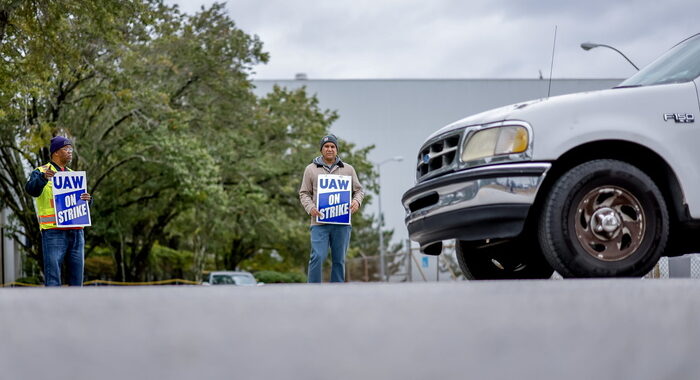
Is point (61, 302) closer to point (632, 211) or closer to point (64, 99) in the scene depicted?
point (632, 211)

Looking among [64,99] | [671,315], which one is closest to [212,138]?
[64,99]

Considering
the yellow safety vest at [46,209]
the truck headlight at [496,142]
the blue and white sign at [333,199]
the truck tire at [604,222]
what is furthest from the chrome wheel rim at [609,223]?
the yellow safety vest at [46,209]

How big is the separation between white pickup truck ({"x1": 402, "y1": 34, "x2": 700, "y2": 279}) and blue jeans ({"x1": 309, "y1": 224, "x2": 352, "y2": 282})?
2055 mm

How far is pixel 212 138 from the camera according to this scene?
27969 millimetres

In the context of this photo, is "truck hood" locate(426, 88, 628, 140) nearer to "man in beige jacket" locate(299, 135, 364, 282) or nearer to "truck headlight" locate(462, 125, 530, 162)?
"truck headlight" locate(462, 125, 530, 162)

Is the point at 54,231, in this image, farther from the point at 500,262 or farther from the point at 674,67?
the point at 674,67

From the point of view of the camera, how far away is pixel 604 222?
5195mm

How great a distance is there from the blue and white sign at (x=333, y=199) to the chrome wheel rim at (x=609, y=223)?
313 centimetres

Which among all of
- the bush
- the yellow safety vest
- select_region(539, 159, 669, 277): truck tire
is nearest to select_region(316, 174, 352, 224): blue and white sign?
the yellow safety vest

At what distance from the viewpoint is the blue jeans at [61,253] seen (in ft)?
26.1

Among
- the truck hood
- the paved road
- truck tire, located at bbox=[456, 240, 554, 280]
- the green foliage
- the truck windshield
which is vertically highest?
the green foliage

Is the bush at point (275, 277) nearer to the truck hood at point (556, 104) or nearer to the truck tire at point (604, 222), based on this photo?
the truck hood at point (556, 104)

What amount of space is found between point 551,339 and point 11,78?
52.6 ft

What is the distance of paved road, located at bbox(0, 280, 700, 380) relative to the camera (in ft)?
8.31
